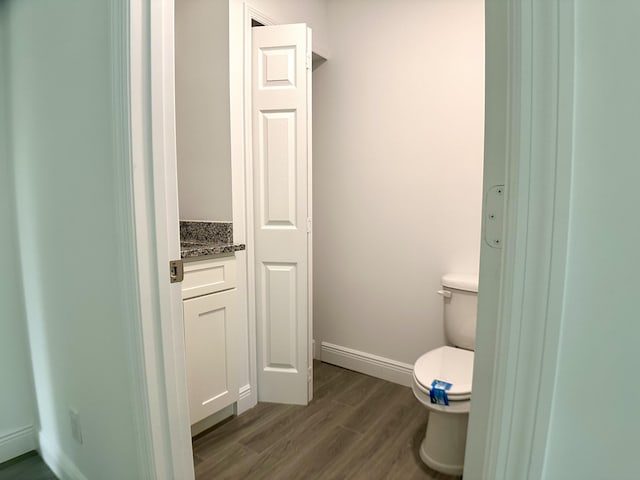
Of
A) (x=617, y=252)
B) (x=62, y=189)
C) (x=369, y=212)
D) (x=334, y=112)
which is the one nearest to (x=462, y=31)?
(x=334, y=112)

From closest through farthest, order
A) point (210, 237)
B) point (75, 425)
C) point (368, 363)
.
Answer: point (75, 425) → point (210, 237) → point (368, 363)

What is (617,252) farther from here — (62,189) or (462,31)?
(462,31)

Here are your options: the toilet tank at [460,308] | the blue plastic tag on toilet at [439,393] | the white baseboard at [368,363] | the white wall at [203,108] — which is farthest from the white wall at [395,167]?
the white wall at [203,108]

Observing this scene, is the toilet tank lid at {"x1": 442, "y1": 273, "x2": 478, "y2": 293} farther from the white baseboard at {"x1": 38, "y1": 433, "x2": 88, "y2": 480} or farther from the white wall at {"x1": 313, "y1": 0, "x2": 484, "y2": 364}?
the white baseboard at {"x1": 38, "y1": 433, "x2": 88, "y2": 480}

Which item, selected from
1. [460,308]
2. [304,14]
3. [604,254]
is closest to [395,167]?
[460,308]

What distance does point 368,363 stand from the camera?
231 cm

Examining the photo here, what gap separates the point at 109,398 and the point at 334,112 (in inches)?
79.9

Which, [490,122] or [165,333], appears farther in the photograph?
[165,333]

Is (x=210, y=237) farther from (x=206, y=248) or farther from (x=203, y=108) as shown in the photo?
(x=203, y=108)

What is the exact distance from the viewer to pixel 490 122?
0.50 metres

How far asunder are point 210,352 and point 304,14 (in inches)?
82.2

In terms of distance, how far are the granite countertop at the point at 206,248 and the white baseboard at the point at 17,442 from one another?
111cm

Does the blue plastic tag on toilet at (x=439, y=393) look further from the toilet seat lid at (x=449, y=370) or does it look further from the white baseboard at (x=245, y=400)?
the white baseboard at (x=245, y=400)

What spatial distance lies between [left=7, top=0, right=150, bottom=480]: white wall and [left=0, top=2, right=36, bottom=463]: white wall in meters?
0.09
